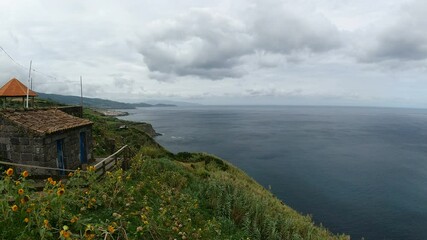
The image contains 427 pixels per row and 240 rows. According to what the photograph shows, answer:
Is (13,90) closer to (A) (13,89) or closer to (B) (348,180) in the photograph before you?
(A) (13,89)

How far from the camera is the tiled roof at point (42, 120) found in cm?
1419

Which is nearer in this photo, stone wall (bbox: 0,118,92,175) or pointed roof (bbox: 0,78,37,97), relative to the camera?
stone wall (bbox: 0,118,92,175)

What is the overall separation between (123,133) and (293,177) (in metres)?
31.1

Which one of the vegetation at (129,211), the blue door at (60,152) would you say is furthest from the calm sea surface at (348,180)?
the blue door at (60,152)

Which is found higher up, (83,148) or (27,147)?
(27,147)

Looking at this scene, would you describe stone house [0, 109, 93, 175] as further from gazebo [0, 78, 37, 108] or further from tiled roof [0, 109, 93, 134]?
gazebo [0, 78, 37, 108]

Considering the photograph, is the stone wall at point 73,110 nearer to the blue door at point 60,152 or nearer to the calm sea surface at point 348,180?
the blue door at point 60,152

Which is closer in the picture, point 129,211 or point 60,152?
point 129,211

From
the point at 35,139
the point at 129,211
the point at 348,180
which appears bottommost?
the point at 348,180

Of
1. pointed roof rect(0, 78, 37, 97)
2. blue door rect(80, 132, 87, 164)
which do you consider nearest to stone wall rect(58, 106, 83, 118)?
blue door rect(80, 132, 87, 164)

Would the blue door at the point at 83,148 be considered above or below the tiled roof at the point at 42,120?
below

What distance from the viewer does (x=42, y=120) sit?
51.1 ft

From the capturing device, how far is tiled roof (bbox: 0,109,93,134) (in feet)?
46.5

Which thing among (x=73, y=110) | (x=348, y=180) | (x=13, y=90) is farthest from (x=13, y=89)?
(x=348, y=180)
